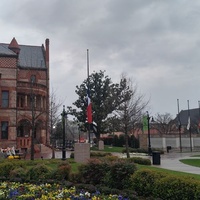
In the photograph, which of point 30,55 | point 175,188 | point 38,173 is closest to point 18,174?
point 38,173

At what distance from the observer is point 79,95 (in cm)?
5316

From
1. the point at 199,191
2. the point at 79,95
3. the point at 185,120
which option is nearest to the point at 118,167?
the point at 199,191

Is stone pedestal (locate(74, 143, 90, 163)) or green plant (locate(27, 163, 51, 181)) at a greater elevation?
stone pedestal (locate(74, 143, 90, 163))

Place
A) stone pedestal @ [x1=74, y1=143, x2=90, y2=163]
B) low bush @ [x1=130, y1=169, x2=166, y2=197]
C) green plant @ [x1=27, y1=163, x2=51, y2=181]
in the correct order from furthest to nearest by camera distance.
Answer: stone pedestal @ [x1=74, y1=143, x2=90, y2=163]
green plant @ [x1=27, y1=163, x2=51, y2=181]
low bush @ [x1=130, y1=169, x2=166, y2=197]

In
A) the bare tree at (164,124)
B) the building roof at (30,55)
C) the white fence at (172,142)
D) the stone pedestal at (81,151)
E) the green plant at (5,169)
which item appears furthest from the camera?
the bare tree at (164,124)

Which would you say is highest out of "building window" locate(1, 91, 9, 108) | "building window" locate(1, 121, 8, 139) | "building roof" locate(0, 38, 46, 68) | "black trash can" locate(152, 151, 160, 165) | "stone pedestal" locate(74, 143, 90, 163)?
"building roof" locate(0, 38, 46, 68)

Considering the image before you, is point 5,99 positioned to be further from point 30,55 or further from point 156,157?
point 156,157

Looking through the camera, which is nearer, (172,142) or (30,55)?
(30,55)

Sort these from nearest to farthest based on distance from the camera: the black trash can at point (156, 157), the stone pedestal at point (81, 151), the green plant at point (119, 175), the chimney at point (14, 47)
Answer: the green plant at point (119, 175)
the stone pedestal at point (81, 151)
the black trash can at point (156, 157)
the chimney at point (14, 47)

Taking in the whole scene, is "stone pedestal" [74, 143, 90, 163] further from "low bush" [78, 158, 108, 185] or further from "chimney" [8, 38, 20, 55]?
"chimney" [8, 38, 20, 55]

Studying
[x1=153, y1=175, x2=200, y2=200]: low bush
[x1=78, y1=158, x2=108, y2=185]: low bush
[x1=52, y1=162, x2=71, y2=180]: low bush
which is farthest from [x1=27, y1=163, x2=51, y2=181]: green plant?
[x1=153, y1=175, x2=200, y2=200]: low bush

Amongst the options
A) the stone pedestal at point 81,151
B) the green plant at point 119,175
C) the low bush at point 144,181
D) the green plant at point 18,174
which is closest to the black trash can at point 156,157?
the stone pedestal at point 81,151

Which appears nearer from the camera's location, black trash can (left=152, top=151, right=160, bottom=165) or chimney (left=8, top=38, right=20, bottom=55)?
black trash can (left=152, top=151, right=160, bottom=165)

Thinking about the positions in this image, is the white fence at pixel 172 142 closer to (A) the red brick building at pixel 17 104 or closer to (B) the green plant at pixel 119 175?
(A) the red brick building at pixel 17 104
